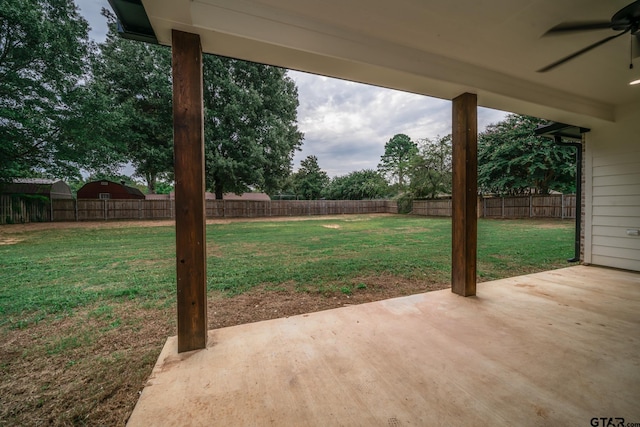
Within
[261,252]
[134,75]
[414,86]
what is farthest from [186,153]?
[134,75]

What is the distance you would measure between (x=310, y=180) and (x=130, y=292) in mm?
27180

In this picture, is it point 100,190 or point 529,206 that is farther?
point 100,190

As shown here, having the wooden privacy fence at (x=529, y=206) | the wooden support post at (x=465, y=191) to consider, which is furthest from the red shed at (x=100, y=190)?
the wooden privacy fence at (x=529, y=206)

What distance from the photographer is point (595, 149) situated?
3.83m

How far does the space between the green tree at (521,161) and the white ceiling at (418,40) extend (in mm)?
10875

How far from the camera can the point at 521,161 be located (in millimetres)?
11383

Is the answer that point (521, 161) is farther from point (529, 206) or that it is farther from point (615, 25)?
point (615, 25)

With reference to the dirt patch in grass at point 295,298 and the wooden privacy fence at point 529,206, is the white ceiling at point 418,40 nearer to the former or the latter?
the dirt patch in grass at point 295,298

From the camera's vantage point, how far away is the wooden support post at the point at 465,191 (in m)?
2.55

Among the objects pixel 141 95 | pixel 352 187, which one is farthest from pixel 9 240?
pixel 352 187

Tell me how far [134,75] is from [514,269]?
15.8m

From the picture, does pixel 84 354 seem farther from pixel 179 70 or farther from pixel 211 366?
pixel 179 70

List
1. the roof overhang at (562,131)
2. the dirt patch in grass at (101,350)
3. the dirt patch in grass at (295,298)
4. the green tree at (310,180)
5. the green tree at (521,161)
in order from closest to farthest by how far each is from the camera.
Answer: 1. the dirt patch in grass at (101,350)
2. the dirt patch in grass at (295,298)
3. the roof overhang at (562,131)
4. the green tree at (521,161)
5. the green tree at (310,180)

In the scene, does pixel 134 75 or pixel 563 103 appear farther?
pixel 134 75
